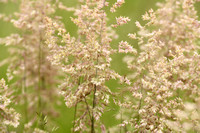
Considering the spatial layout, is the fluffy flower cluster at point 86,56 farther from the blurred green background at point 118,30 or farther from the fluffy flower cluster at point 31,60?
the blurred green background at point 118,30

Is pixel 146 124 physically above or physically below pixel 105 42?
below

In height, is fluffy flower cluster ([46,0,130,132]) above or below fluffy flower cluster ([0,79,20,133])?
above

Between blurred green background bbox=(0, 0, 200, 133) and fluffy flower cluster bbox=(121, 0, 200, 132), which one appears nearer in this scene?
fluffy flower cluster bbox=(121, 0, 200, 132)

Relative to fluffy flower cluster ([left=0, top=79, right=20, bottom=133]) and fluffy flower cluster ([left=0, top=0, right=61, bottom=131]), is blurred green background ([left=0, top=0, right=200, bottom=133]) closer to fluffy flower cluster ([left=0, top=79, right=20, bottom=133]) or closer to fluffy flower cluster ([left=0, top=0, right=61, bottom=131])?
fluffy flower cluster ([left=0, top=0, right=61, bottom=131])

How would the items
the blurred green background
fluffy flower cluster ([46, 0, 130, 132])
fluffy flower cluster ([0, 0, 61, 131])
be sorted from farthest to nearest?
the blurred green background
fluffy flower cluster ([0, 0, 61, 131])
fluffy flower cluster ([46, 0, 130, 132])

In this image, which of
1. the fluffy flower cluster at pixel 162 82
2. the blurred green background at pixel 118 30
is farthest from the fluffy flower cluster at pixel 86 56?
the blurred green background at pixel 118 30

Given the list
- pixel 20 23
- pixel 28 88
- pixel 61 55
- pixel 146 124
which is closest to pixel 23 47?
pixel 20 23

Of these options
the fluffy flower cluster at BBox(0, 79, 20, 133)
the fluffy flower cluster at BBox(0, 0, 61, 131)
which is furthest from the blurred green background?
the fluffy flower cluster at BBox(0, 79, 20, 133)

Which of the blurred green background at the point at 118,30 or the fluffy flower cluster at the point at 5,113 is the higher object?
the blurred green background at the point at 118,30

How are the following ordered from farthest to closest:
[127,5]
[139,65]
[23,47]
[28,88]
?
1. [127,5]
2. [28,88]
3. [23,47]
4. [139,65]

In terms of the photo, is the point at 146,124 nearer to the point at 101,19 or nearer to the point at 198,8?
the point at 101,19

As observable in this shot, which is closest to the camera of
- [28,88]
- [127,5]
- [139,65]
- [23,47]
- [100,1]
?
[100,1]
